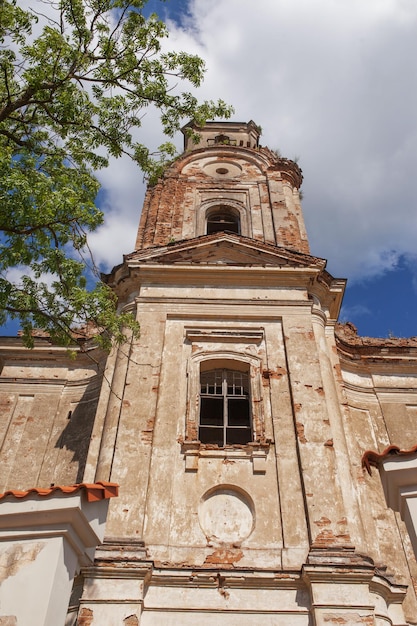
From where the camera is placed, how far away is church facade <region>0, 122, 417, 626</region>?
294 inches

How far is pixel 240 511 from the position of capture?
8.45m

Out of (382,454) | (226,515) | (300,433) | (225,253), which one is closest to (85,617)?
(226,515)

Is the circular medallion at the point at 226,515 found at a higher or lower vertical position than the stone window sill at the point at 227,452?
lower

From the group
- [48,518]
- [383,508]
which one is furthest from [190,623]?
[383,508]

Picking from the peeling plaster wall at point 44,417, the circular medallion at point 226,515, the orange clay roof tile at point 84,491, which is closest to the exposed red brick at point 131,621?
the circular medallion at point 226,515

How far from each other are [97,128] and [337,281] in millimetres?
6157

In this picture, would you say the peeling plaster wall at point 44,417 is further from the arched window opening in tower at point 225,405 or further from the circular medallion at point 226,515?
the circular medallion at point 226,515

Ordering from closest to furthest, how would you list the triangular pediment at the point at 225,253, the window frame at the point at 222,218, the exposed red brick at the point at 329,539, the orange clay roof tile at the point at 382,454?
the orange clay roof tile at the point at 382,454, the exposed red brick at the point at 329,539, the triangular pediment at the point at 225,253, the window frame at the point at 222,218

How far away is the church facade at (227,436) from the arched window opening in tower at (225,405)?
0.03 meters

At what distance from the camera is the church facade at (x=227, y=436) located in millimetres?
7465

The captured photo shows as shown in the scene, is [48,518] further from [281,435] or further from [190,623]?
[281,435]

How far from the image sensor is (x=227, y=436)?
34.0 feet

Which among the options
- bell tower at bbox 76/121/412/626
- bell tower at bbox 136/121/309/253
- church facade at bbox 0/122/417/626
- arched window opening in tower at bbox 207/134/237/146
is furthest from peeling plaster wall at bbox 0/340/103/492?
arched window opening in tower at bbox 207/134/237/146

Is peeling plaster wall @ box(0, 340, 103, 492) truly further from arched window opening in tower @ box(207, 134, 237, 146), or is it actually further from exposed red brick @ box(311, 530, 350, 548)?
arched window opening in tower @ box(207, 134, 237, 146)
